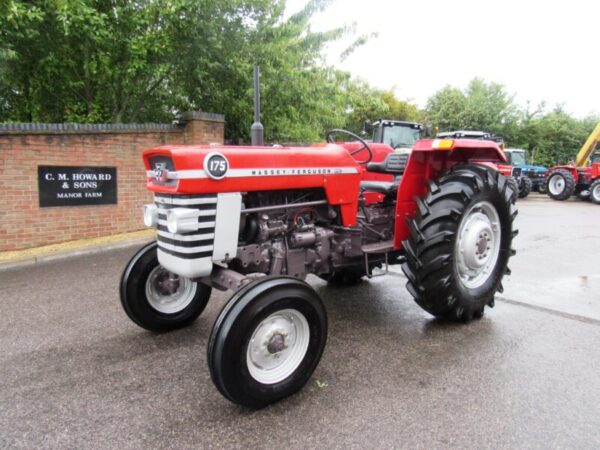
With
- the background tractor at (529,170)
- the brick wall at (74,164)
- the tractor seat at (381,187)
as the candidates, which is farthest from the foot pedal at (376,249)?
the background tractor at (529,170)

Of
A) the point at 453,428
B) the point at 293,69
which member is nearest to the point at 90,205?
the point at 293,69

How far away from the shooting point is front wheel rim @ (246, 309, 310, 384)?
2393 mm

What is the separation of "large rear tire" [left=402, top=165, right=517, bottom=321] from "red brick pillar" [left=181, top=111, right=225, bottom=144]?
5.19m

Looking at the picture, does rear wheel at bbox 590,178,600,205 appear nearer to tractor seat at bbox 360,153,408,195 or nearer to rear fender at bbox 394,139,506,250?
rear fender at bbox 394,139,506,250

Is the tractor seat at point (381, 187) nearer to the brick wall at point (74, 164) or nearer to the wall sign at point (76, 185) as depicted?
the brick wall at point (74, 164)

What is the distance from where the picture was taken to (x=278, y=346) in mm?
2438

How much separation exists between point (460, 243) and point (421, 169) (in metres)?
0.66

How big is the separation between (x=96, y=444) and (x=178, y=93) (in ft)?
23.5

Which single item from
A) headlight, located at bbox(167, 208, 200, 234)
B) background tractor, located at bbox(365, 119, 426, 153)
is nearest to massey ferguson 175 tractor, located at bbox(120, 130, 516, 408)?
headlight, located at bbox(167, 208, 200, 234)

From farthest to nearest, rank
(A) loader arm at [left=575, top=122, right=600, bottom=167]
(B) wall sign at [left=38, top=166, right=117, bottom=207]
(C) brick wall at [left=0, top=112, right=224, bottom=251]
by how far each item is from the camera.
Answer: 1. (A) loader arm at [left=575, top=122, right=600, bottom=167]
2. (B) wall sign at [left=38, top=166, right=117, bottom=207]
3. (C) brick wall at [left=0, top=112, right=224, bottom=251]

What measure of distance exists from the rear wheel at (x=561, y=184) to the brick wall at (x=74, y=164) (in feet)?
41.3

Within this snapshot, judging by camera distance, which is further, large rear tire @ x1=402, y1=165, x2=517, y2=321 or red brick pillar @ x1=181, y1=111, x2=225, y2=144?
red brick pillar @ x1=181, y1=111, x2=225, y2=144

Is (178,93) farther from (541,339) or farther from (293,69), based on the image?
(541,339)

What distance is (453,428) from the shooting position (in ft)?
7.27
